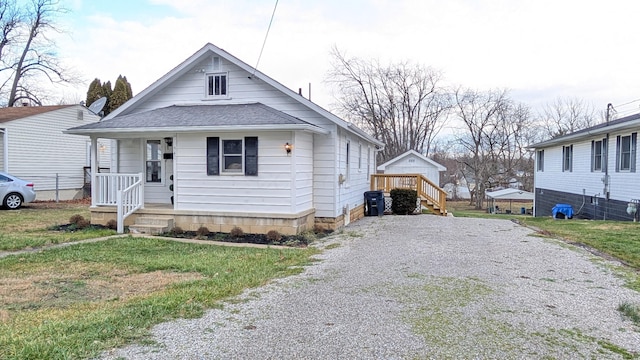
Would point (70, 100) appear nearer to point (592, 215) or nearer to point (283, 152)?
point (283, 152)

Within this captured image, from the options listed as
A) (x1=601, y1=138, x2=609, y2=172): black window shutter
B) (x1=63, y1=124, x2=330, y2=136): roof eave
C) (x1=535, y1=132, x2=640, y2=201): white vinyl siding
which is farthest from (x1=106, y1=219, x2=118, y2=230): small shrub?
(x1=601, y1=138, x2=609, y2=172): black window shutter

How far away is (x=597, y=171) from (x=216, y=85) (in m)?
14.4

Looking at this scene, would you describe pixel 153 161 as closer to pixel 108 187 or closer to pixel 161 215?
pixel 108 187

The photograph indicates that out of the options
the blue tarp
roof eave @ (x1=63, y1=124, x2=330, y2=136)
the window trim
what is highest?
the window trim

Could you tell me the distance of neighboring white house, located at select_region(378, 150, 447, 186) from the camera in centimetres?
3195

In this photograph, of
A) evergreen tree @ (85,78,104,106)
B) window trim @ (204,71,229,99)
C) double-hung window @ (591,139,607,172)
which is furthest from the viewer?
evergreen tree @ (85,78,104,106)

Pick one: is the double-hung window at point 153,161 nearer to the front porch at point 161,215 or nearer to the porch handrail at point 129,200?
the front porch at point 161,215

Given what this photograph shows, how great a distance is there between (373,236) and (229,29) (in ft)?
27.3

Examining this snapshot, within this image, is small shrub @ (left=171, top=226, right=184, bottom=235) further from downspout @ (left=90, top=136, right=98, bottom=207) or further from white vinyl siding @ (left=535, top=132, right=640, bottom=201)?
white vinyl siding @ (left=535, top=132, right=640, bottom=201)

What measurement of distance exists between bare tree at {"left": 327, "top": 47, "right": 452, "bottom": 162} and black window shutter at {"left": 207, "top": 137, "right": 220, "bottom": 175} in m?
29.4

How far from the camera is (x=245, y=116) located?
10781mm

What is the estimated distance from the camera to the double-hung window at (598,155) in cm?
1633

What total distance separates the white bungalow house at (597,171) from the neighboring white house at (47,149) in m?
22.1

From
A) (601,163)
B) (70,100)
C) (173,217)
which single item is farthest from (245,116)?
(70,100)
